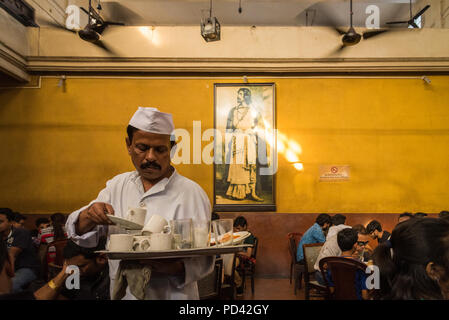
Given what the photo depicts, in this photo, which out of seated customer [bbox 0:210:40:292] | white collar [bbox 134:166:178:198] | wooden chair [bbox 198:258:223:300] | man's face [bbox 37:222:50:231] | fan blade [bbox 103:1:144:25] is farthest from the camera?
fan blade [bbox 103:1:144:25]

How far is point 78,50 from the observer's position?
6223mm

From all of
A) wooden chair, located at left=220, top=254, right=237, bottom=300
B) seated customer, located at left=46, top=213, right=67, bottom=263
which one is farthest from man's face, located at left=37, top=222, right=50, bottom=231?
wooden chair, located at left=220, top=254, right=237, bottom=300

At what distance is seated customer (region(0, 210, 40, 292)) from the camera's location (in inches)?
131

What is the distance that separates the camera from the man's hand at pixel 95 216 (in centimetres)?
134

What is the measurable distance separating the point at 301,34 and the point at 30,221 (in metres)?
6.13

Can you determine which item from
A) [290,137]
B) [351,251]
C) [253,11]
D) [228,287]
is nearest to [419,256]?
[351,251]

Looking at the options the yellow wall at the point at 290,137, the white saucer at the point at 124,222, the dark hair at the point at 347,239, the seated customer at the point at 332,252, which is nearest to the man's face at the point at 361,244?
the seated customer at the point at 332,252

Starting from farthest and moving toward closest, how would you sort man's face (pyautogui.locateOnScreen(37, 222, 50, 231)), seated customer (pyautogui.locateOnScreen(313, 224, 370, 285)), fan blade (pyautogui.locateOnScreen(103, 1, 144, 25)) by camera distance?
fan blade (pyautogui.locateOnScreen(103, 1, 144, 25)) → man's face (pyautogui.locateOnScreen(37, 222, 50, 231)) → seated customer (pyautogui.locateOnScreen(313, 224, 370, 285))

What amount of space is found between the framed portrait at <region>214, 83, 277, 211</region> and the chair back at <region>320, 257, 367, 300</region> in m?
3.18

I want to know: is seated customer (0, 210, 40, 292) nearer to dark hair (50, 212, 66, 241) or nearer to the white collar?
dark hair (50, 212, 66, 241)

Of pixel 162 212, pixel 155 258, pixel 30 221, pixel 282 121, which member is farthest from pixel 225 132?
pixel 155 258

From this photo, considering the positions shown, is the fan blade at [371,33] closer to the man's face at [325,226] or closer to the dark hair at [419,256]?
the man's face at [325,226]

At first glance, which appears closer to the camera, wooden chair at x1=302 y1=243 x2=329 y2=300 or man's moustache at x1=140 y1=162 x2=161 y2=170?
man's moustache at x1=140 y1=162 x2=161 y2=170
